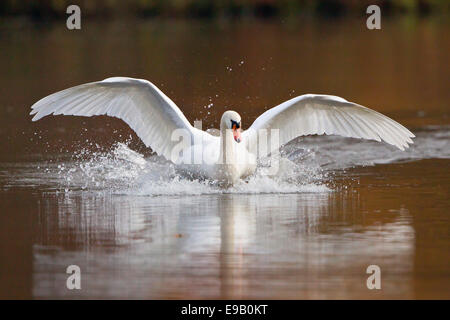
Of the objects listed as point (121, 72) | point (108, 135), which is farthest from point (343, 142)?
point (121, 72)

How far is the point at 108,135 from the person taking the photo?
16.8 m

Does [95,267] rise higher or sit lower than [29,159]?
lower

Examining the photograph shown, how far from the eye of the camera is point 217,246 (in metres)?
9.62

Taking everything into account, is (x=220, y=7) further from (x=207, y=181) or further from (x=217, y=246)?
(x=217, y=246)

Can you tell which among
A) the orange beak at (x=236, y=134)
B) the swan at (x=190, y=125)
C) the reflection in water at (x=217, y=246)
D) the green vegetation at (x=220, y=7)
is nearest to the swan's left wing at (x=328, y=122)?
the swan at (x=190, y=125)

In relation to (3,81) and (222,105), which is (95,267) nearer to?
(222,105)

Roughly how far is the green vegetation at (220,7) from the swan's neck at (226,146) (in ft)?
101

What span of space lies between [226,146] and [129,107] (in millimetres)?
1249

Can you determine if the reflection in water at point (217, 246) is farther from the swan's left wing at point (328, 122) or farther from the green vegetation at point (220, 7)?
the green vegetation at point (220, 7)

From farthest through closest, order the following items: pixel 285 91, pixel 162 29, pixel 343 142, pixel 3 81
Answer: pixel 162 29
pixel 3 81
pixel 285 91
pixel 343 142

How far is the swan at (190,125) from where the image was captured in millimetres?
12555

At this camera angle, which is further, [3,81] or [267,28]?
[267,28]
